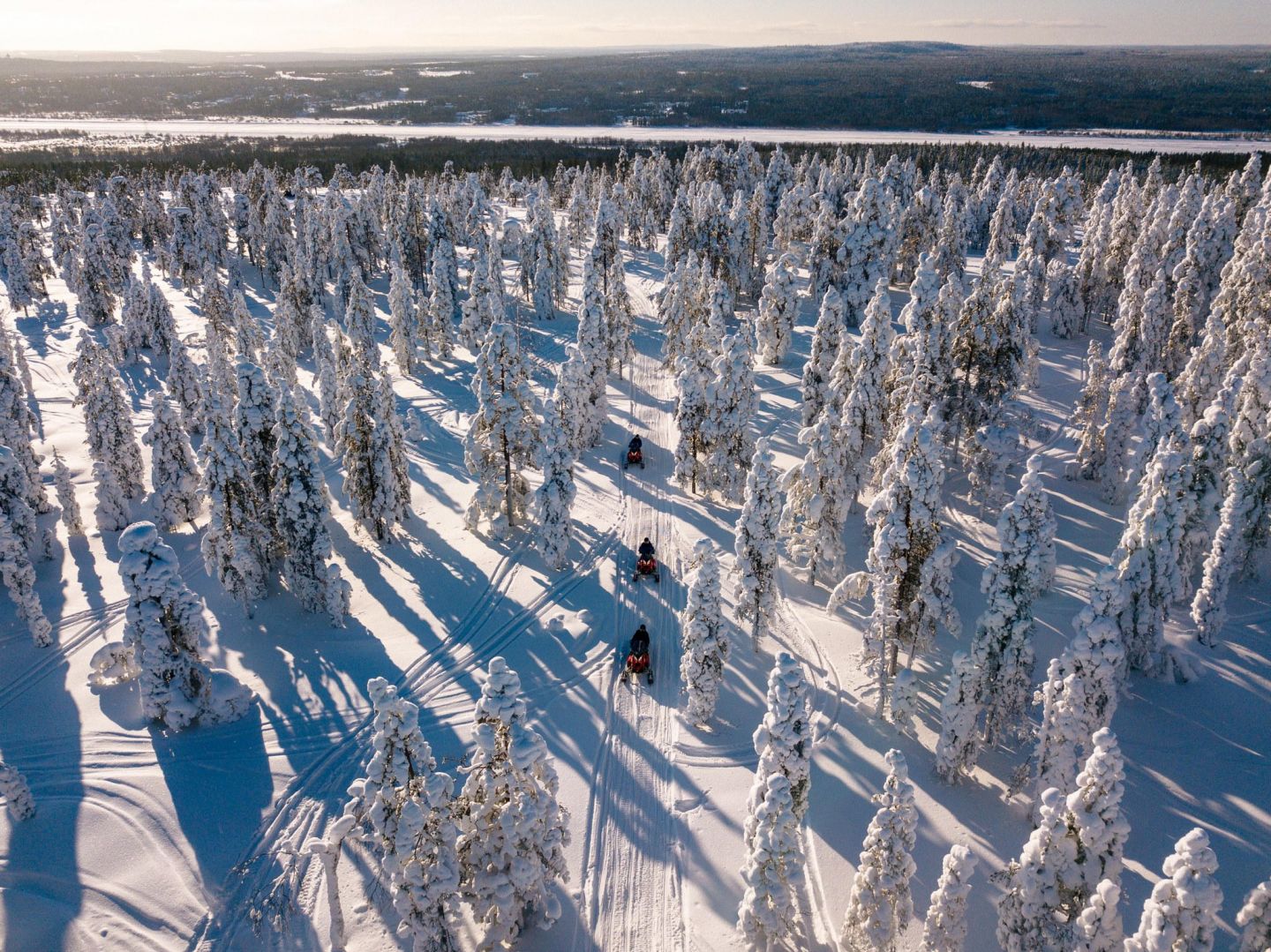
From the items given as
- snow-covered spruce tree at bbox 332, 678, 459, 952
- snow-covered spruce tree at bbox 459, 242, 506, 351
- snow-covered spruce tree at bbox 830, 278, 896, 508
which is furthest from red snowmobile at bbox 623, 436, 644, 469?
snow-covered spruce tree at bbox 332, 678, 459, 952

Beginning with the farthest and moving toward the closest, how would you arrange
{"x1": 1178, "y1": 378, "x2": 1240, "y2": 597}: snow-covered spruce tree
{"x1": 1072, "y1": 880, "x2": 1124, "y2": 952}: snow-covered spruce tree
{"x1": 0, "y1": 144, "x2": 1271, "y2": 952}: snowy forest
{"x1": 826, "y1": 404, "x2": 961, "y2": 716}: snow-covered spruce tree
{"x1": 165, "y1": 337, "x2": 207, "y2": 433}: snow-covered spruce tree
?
{"x1": 165, "y1": 337, "x2": 207, "y2": 433}: snow-covered spruce tree → {"x1": 1178, "y1": 378, "x2": 1240, "y2": 597}: snow-covered spruce tree → {"x1": 826, "y1": 404, "x2": 961, "y2": 716}: snow-covered spruce tree → {"x1": 0, "y1": 144, "x2": 1271, "y2": 952}: snowy forest → {"x1": 1072, "y1": 880, "x2": 1124, "y2": 952}: snow-covered spruce tree

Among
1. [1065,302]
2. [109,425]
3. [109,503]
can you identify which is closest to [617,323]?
[109,425]

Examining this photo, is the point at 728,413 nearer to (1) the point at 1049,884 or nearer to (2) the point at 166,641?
(1) the point at 1049,884

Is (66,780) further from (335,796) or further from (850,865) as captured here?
(850,865)

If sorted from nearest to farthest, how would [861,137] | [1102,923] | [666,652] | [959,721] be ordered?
1. [1102,923]
2. [959,721]
3. [666,652]
4. [861,137]

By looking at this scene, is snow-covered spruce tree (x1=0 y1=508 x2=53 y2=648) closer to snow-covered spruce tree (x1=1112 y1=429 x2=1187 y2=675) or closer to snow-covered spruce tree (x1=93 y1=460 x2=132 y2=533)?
snow-covered spruce tree (x1=93 y1=460 x2=132 y2=533)

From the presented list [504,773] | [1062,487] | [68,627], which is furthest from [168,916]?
[1062,487]
